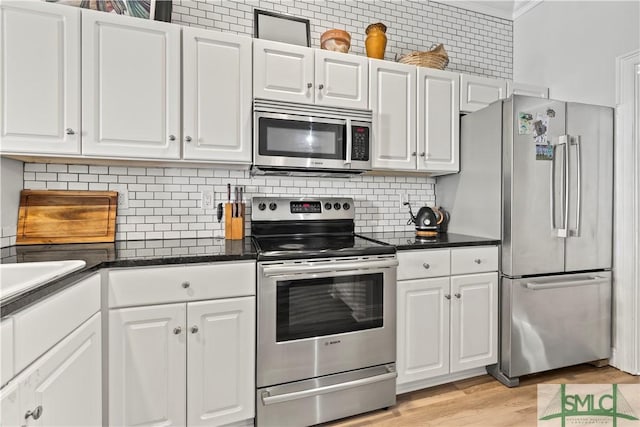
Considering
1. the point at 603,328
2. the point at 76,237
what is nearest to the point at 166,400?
the point at 76,237

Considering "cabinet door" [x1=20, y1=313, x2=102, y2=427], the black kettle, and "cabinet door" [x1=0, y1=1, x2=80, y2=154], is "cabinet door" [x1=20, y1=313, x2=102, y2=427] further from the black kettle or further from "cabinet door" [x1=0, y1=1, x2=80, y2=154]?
the black kettle

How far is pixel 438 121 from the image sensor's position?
258cm

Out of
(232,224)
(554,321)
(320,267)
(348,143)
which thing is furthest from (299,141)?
(554,321)

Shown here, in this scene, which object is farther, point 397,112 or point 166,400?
point 397,112

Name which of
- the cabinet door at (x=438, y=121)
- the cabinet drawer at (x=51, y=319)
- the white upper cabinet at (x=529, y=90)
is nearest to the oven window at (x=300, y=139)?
the cabinet door at (x=438, y=121)

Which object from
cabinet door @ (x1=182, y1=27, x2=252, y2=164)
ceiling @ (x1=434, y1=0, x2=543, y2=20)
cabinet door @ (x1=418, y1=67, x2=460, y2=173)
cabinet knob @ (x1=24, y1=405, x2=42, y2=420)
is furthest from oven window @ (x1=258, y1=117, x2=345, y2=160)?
ceiling @ (x1=434, y1=0, x2=543, y2=20)

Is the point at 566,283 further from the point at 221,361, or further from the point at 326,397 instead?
the point at 221,361

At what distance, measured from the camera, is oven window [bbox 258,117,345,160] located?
211 centimetres

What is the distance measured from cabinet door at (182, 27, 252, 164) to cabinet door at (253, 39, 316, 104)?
0.06 m

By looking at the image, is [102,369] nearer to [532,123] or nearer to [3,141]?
[3,141]

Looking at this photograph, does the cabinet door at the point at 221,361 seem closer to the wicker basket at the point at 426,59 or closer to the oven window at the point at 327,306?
the oven window at the point at 327,306

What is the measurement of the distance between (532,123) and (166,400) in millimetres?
2628

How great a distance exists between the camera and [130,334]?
1.58 m

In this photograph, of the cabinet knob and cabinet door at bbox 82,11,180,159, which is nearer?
the cabinet knob
